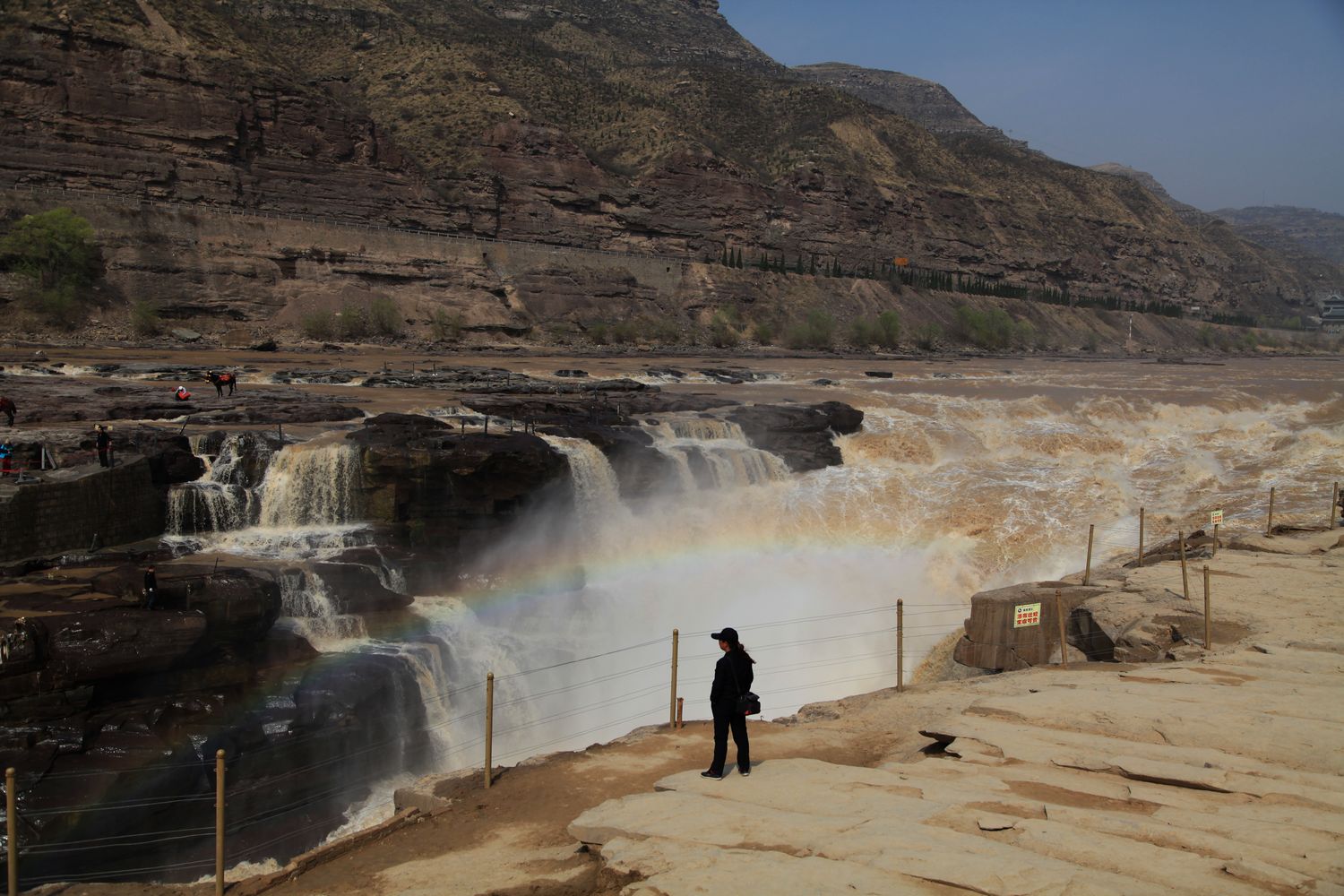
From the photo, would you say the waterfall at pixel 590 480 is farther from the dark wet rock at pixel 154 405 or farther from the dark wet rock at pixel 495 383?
the dark wet rock at pixel 495 383

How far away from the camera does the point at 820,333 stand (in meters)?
77.8

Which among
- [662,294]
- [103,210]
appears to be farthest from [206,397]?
[662,294]

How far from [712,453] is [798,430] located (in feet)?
14.2

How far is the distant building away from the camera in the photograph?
17112 centimetres

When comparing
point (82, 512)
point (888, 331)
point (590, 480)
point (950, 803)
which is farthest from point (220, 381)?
point (888, 331)

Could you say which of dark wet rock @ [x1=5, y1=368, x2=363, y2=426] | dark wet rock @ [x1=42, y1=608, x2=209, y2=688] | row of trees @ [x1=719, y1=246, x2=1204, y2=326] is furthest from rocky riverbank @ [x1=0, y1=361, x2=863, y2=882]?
row of trees @ [x1=719, y1=246, x2=1204, y2=326]

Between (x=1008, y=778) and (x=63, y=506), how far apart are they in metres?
17.6

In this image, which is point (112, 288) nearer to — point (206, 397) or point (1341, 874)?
point (206, 397)

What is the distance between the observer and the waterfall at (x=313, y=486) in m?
21.7

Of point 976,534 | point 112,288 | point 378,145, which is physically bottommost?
point 976,534

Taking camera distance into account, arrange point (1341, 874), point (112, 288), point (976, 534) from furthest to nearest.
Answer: point (112, 288), point (976, 534), point (1341, 874)

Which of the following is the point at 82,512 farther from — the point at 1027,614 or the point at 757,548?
the point at 1027,614

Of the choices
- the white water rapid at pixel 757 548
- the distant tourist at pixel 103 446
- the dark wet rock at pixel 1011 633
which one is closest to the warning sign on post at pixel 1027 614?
the dark wet rock at pixel 1011 633

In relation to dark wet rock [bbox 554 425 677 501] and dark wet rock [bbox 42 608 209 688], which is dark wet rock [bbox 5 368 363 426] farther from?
dark wet rock [bbox 42 608 209 688]
